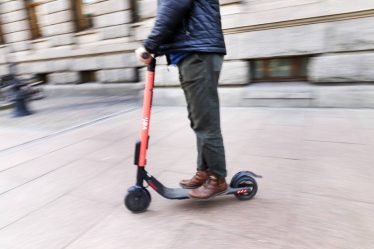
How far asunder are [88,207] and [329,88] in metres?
4.49

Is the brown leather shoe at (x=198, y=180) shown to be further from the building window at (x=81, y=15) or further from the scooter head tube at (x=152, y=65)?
the building window at (x=81, y=15)

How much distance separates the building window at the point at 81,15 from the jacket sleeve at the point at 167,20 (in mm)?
8703

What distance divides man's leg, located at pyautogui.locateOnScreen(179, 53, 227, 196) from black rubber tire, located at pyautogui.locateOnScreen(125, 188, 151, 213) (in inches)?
22.4

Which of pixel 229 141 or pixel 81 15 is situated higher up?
pixel 81 15

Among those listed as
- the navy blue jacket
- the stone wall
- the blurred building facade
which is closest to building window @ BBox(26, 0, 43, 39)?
the stone wall

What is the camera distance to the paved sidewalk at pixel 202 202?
210cm

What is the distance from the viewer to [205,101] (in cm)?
226

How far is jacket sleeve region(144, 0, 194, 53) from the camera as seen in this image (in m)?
2.03

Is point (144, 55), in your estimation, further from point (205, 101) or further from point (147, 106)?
point (205, 101)

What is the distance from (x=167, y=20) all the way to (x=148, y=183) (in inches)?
49.7

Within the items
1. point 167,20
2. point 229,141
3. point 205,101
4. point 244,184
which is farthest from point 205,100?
point 229,141

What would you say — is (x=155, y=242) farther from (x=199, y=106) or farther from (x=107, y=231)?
(x=199, y=106)

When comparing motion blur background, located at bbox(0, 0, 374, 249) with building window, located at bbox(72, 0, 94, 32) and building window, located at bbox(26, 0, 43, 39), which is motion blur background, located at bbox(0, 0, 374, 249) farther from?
building window, located at bbox(26, 0, 43, 39)

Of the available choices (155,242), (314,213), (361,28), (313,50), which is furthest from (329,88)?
(155,242)
